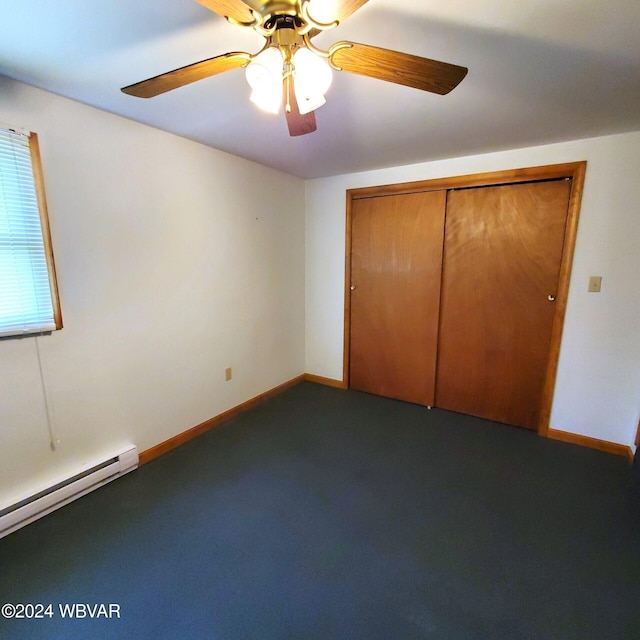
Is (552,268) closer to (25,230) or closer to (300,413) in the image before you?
(300,413)

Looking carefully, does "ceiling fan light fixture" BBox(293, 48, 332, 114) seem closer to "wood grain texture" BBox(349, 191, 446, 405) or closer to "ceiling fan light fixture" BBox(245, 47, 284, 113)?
"ceiling fan light fixture" BBox(245, 47, 284, 113)

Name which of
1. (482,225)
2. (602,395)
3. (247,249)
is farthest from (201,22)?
(602,395)

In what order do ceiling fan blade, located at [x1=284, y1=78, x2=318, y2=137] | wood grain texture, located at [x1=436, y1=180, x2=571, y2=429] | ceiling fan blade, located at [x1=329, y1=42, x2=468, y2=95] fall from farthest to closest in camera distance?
wood grain texture, located at [x1=436, y1=180, x2=571, y2=429] < ceiling fan blade, located at [x1=284, y1=78, x2=318, y2=137] < ceiling fan blade, located at [x1=329, y1=42, x2=468, y2=95]

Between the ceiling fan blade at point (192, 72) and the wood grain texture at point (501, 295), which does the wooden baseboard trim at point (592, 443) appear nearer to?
the wood grain texture at point (501, 295)

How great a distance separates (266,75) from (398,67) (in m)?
0.41

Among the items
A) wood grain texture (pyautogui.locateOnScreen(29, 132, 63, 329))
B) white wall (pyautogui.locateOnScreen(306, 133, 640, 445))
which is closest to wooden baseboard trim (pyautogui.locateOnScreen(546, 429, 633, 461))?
white wall (pyautogui.locateOnScreen(306, 133, 640, 445))

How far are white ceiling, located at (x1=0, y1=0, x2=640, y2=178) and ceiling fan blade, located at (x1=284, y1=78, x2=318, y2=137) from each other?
0.77 feet

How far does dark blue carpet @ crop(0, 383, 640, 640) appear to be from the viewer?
127 centimetres

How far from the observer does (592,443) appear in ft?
8.02

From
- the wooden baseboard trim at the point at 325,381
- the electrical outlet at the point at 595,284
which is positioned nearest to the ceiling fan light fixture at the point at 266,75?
the electrical outlet at the point at 595,284

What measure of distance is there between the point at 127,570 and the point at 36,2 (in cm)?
212

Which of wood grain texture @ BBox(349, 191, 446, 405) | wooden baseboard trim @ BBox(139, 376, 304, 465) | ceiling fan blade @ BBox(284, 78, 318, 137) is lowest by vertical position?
wooden baseboard trim @ BBox(139, 376, 304, 465)

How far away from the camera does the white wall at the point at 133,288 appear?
1.71m

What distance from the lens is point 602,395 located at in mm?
2387
